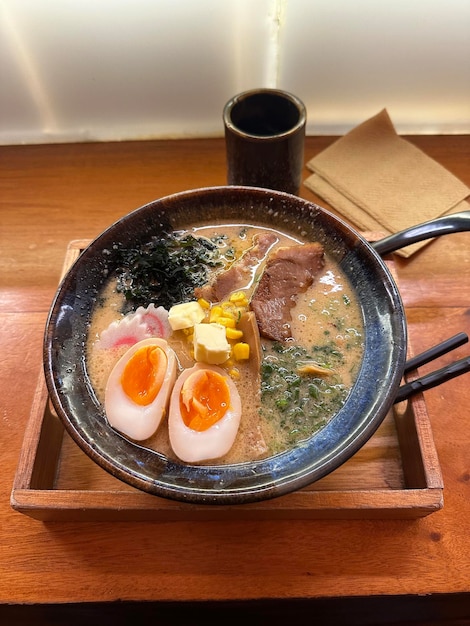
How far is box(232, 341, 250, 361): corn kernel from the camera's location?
54.3 inches

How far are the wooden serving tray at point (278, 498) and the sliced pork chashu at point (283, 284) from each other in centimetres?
40

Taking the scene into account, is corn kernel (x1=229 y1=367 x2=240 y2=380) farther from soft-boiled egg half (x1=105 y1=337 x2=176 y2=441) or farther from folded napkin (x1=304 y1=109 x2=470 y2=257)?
folded napkin (x1=304 y1=109 x2=470 y2=257)

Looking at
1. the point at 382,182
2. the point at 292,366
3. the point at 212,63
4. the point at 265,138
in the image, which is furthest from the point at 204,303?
the point at 212,63

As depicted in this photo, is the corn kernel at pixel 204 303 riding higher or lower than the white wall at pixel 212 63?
lower

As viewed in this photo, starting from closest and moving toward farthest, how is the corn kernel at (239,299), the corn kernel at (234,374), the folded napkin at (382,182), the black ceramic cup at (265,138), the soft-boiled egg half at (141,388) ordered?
the soft-boiled egg half at (141,388) → the corn kernel at (234,374) → the corn kernel at (239,299) → the black ceramic cup at (265,138) → the folded napkin at (382,182)

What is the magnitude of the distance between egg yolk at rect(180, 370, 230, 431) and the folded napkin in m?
0.96

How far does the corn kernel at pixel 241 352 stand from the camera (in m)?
1.38

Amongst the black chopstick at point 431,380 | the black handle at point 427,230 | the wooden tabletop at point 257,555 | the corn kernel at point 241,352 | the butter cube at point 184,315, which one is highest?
the black handle at point 427,230

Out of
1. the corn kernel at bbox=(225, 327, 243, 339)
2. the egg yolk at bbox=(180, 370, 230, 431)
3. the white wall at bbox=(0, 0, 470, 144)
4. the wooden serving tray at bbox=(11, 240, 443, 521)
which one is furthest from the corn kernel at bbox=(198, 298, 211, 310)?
the white wall at bbox=(0, 0, 470, 144)

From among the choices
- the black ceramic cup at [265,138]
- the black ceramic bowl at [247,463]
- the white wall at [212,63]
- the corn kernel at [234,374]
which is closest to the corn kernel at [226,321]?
the corn kernel at [234,374]

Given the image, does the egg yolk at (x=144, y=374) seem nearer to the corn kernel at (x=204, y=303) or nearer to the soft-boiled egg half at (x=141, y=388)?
the soft-boiled egg half at (x=141, y=388)

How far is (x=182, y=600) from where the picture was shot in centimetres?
131

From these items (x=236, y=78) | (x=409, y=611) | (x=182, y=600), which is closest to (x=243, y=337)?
(x=182, y=600)

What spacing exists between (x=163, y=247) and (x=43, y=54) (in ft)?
3.92
